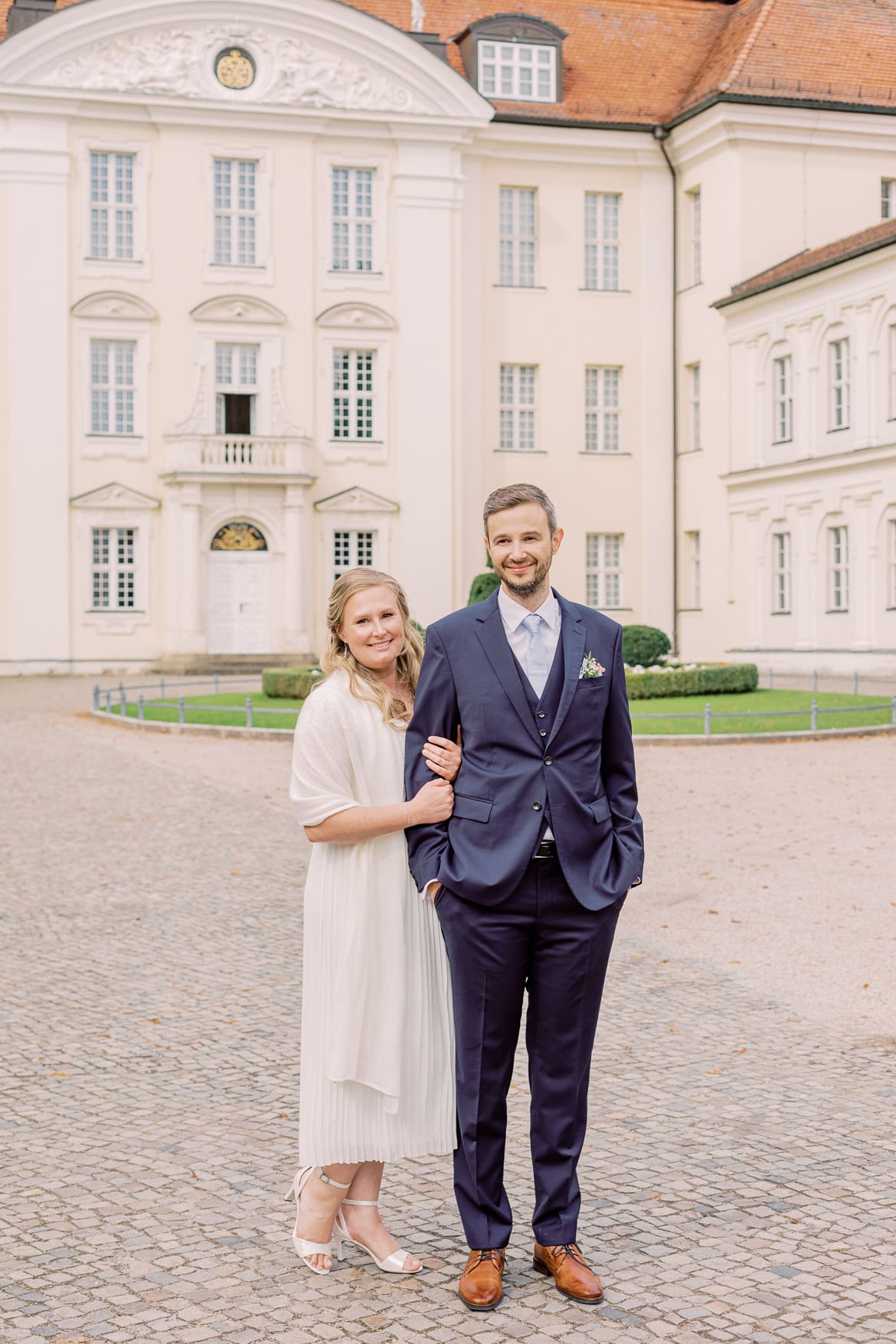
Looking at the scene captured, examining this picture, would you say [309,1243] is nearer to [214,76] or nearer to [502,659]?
[502,659]

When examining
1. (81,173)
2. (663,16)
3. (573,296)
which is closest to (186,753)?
(81,173)

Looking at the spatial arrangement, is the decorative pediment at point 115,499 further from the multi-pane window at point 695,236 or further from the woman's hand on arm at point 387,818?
the woman's hand on arm at point 387,818

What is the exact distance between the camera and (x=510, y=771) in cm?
431

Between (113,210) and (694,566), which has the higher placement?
(113,210)

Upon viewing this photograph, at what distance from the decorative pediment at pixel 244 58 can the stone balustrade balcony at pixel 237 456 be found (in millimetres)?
7766

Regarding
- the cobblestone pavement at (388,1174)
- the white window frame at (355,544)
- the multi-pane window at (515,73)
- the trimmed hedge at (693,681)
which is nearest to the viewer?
the cobblestone pavement at (388,1174)

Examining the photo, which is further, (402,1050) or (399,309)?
(399,309)

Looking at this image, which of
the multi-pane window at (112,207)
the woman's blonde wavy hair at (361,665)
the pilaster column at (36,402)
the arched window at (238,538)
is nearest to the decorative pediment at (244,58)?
the pilaster column at (36,402)

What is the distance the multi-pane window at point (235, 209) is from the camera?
129 ft

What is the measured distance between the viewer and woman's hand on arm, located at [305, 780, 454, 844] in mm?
4348

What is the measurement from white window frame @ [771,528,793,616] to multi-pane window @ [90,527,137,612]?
1471 cm

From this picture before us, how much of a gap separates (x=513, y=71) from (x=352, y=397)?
9.12m

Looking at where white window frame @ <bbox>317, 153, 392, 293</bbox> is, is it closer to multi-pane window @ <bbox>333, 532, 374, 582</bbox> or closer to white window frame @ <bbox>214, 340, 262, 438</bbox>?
white window frame @ <bbox>214, 340, 262, 438</bbox>

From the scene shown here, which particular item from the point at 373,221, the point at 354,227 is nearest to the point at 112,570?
the point at 354,227
